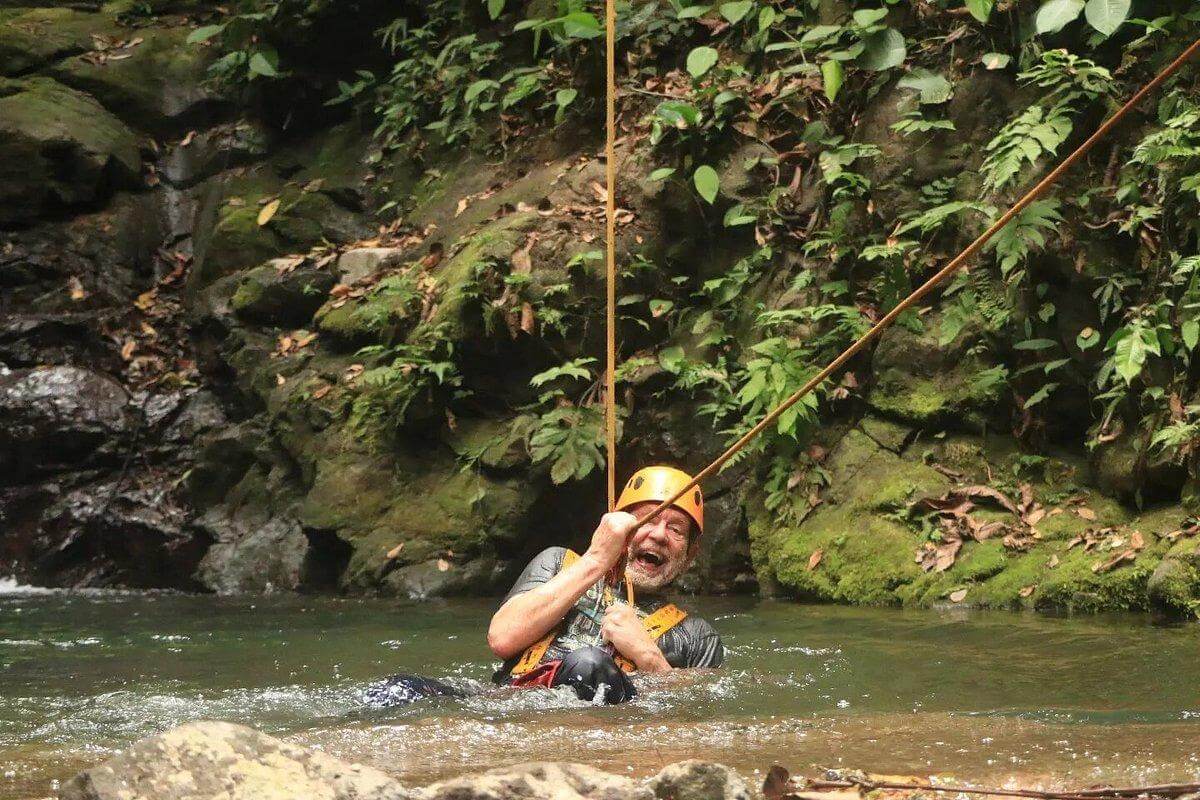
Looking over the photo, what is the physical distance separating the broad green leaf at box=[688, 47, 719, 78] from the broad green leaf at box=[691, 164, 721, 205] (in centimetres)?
72

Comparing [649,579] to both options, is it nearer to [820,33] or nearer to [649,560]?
[649,560]

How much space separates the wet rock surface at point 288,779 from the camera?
2283 millimetres

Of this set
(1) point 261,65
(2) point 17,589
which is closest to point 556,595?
(2) point 17,589

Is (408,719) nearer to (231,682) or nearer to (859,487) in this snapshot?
(231,682)

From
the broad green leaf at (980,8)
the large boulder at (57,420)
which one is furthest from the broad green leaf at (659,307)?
the large boulder at (57,420)

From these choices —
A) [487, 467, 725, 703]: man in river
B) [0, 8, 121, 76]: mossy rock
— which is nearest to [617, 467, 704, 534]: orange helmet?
[487, 467, 725, 703]: man in river

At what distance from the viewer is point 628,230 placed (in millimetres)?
9734

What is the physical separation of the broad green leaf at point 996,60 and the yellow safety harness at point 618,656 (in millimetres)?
5103

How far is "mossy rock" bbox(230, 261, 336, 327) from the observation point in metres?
11.6

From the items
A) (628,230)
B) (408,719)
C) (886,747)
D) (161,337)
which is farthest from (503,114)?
(886,747)

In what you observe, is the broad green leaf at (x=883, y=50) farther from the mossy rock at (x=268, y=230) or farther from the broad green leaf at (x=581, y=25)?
the mossy rock at (x=268, y=230)

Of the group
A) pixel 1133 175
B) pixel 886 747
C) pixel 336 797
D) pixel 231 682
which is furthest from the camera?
pixel 1133 175

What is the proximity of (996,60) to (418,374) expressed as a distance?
4855 mm

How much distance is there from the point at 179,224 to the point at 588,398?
6959 mm
